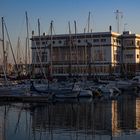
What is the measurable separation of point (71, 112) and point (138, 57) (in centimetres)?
11313

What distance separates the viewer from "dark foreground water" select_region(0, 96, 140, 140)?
3177 centimetres

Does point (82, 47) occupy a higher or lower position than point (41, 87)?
higher

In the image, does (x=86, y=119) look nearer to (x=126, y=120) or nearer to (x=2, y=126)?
(x=126, y=120)

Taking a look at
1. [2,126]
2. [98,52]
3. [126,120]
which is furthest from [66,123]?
[98,52]

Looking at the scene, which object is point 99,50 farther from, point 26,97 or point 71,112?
point 71,112

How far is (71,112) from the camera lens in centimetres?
4716

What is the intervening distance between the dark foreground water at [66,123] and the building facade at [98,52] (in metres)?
83.4

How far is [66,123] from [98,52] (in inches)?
4192

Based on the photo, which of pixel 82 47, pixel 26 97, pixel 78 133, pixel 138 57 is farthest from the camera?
pixel 138 57

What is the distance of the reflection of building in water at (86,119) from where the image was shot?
115 ft

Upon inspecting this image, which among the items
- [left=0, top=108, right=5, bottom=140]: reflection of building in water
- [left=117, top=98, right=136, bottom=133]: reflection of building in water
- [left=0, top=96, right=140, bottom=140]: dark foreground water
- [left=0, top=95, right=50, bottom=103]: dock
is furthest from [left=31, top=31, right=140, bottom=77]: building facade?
[left=0, top=108, right=5, bottom=140]: reflection of building in water

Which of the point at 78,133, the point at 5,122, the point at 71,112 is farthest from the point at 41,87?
the point at 78,133

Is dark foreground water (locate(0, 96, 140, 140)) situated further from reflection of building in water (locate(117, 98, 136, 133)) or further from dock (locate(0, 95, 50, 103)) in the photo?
dock (locate(0, 95, 50, 103))

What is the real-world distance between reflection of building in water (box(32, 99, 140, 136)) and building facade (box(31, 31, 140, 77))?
8349cm
